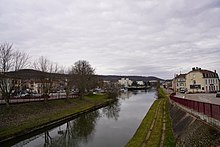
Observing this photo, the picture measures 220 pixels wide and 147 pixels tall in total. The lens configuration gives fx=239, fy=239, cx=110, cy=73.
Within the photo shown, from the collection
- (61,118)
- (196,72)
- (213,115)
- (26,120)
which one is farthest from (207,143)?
(196,72)

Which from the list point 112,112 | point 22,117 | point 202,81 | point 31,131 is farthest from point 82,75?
point 31,131

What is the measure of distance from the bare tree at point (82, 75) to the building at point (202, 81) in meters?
33.7

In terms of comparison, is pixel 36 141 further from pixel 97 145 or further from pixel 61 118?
pixel 61 118

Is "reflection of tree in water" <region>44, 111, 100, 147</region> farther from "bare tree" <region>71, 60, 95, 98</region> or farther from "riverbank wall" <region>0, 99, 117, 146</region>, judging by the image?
"bare tree" <region>71, 60, 95, 98</region>

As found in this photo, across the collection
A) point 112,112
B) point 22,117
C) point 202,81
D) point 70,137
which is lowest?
point 70,137

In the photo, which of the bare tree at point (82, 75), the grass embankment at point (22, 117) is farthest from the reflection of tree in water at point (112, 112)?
the bare tree at point (82, 75)

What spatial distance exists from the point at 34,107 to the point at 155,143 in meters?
23.8

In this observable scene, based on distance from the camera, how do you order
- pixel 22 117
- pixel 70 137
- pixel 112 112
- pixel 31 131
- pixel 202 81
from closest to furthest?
pixel 31 131
pixel 70 137
pixel 22 117
pixel 112 112
pixel 202 81

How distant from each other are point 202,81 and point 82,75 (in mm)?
39462

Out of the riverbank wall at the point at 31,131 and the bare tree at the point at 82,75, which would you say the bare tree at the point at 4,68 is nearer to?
the riverbank wall at the point at 31,131

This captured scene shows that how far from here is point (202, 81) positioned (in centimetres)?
7875

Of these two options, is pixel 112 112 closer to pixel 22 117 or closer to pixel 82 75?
pixel 22 117

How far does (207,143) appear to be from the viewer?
34.5 ft

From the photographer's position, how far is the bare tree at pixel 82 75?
66.7 m
